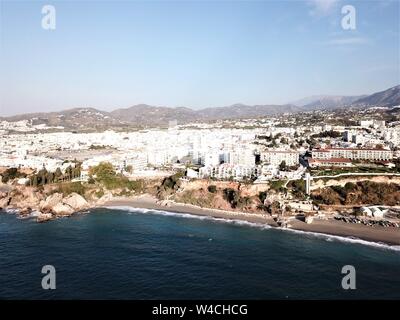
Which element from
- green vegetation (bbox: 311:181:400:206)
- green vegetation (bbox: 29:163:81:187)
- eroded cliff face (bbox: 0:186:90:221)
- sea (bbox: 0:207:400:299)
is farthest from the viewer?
green vegetation (bbox: 29:163:81:187)

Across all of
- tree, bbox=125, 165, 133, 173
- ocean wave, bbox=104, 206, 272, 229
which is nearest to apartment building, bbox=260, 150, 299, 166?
tree, bbox=125, 165, 133, 173

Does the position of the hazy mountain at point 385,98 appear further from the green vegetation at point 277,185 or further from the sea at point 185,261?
the sea at point 185,261

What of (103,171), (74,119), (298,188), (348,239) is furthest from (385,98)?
(348,239)

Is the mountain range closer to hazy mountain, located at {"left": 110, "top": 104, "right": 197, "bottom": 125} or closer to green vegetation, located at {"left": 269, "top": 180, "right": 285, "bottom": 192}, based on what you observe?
hazy mountain, located at {"left": 110, "top": 104, "right": 197, "bottom": 125}

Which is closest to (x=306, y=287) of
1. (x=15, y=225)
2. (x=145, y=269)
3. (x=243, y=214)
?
(x=145, y=269)

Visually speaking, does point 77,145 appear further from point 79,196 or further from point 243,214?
point 243,214

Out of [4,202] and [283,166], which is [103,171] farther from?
[283,166]
